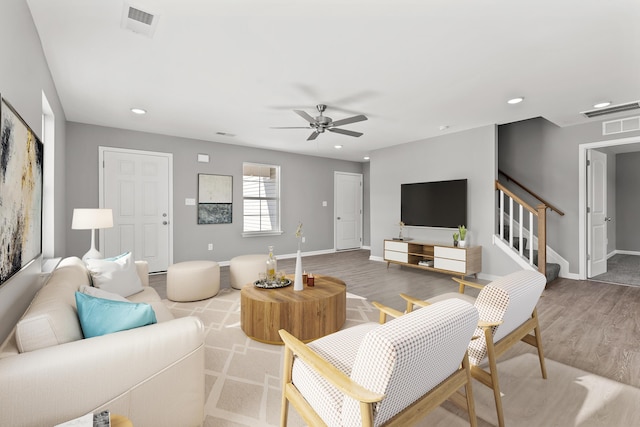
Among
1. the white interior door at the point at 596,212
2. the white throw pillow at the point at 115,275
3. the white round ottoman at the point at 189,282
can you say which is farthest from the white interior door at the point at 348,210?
the white throw pillow at the point at 115,275

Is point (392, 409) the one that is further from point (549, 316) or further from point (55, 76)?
point (55, 76)

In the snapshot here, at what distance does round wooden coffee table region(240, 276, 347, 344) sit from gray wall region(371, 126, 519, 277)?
321 centimetres

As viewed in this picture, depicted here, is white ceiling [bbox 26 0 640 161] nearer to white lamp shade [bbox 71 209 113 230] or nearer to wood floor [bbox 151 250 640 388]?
white lamp shade [bbox 71 209 113 230]

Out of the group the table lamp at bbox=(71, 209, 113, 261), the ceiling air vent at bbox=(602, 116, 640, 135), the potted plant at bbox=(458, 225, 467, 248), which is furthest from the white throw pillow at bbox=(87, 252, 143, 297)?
the ceiling air vent at bbox=(602, 116, 640, 135)

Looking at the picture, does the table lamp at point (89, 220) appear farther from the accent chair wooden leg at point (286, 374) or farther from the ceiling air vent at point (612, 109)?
the ceiling air vent at point (612, 109)

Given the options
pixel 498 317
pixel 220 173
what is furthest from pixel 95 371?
pixel 220 173

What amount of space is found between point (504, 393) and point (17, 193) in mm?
3037

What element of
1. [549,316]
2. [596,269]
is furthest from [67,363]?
[596,269]

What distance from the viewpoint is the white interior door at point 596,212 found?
4543 millimetres

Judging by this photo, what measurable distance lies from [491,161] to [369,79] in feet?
9.14

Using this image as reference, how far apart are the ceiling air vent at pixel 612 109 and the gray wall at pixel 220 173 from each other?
15.7ft

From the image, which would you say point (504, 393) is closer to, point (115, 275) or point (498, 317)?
point (498, 317)

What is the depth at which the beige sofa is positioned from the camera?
1.08 meters

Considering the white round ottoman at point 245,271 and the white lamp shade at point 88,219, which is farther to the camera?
the white round ottoman at point 245,271
